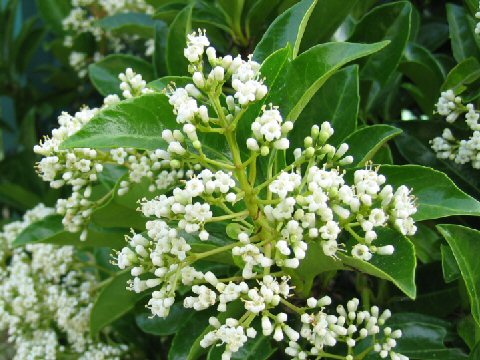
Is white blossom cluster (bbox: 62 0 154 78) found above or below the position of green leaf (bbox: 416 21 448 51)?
below

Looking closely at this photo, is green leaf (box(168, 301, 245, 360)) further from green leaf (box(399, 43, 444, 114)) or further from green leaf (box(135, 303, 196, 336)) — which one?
green leaf (box(399, 43, 444, 114))

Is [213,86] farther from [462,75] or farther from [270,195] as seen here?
[462,75]

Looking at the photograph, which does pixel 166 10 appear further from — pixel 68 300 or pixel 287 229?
pixel 287 229

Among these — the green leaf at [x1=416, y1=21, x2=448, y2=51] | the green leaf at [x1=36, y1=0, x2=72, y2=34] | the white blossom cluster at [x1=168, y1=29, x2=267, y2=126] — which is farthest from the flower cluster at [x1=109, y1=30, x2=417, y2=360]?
the green leaf at [x1=36, y1=0, x2=72, y2=34]

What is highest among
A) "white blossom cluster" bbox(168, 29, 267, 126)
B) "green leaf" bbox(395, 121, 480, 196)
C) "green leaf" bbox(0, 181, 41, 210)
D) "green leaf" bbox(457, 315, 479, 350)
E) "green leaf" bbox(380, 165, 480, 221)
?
"white blossom cluster" bbox(168, 29, 267, 126)

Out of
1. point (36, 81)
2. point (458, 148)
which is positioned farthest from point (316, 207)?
point (36, 81)

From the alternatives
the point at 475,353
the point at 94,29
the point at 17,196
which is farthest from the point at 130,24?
the point at 475,353
